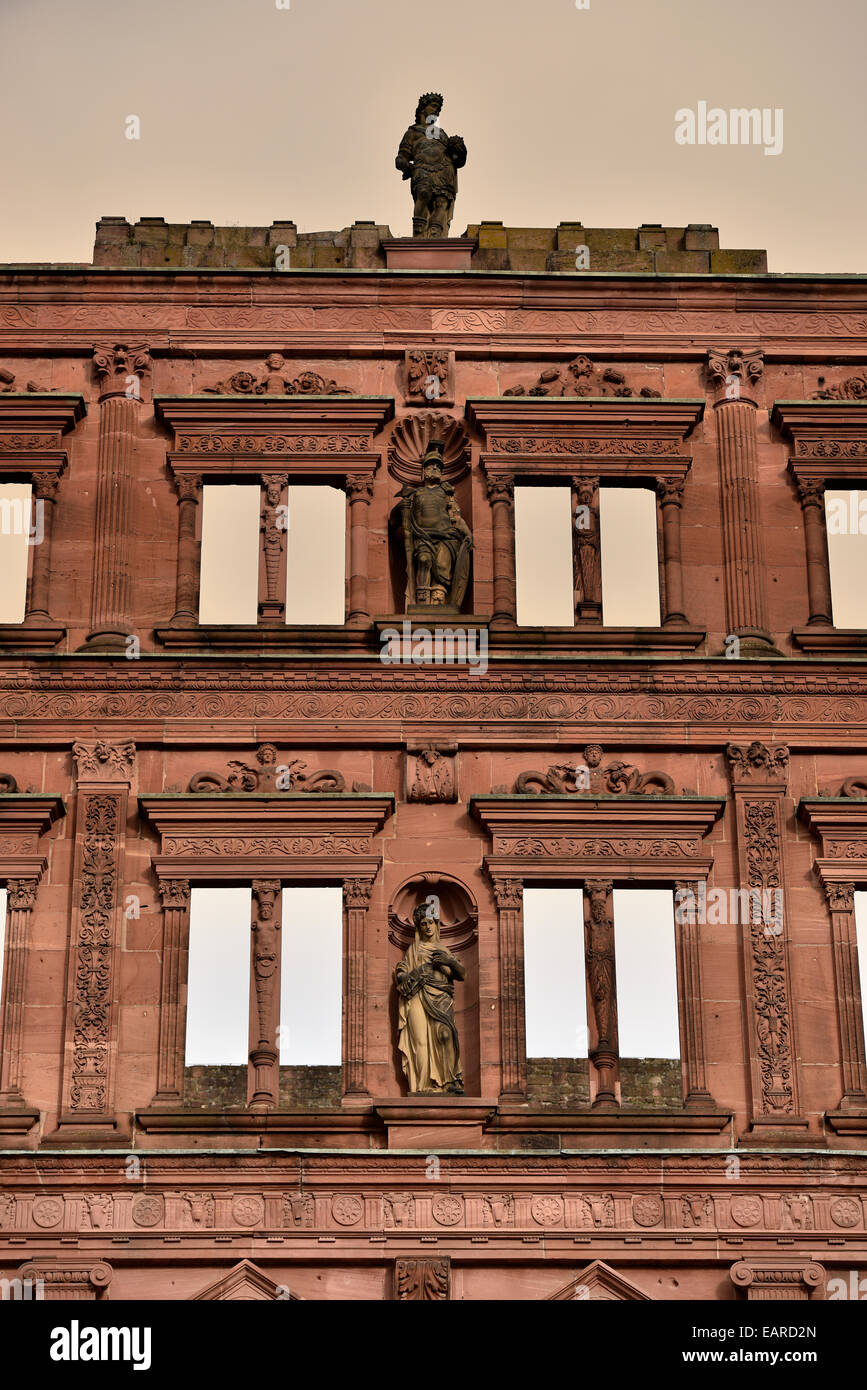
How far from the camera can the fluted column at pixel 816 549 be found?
112ft

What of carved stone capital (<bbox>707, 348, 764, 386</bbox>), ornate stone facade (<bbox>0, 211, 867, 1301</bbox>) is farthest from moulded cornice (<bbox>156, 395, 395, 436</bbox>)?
carved stone capital (<bbox>707, 348, 764, 386</bbox>)

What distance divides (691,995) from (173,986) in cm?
530

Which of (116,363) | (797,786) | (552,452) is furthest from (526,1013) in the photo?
(116,363)

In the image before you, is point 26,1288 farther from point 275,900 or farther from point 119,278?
point 119,278

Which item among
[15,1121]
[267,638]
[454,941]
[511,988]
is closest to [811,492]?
[267,638]

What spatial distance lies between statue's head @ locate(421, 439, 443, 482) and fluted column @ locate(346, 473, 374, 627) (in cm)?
65

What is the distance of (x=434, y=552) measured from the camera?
1329 inches

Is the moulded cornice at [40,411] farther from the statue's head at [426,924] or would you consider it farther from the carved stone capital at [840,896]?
the carved stone capital at [840,896]

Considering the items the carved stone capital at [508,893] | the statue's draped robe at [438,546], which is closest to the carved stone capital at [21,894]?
the carved stone capital at [508,893]

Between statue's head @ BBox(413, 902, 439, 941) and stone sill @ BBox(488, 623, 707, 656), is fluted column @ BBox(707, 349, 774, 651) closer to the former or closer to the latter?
stone sill @ BBox(488, 623, 707, 656)

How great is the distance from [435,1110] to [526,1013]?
1.64 meters

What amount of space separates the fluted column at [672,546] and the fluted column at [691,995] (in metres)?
3.12

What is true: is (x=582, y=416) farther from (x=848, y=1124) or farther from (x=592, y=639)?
(x=848, y=1124)

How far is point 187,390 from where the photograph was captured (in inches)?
1373
